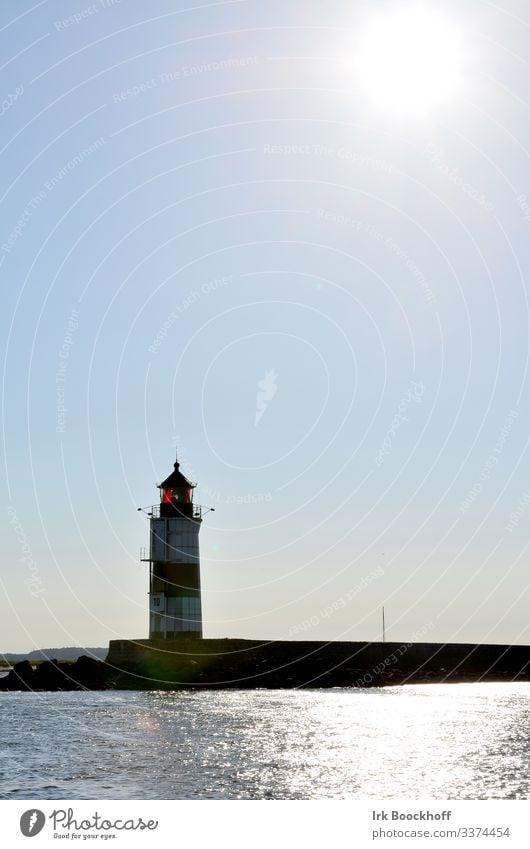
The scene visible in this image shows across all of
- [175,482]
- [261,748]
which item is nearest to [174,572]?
[175,482]

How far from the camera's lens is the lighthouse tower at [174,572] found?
75312mm

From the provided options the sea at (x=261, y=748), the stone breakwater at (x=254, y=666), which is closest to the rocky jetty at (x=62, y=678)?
the stone breakwater at (x=254, y=666)

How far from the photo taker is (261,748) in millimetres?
38625

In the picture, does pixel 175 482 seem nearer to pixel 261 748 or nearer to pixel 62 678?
pixel 62 678

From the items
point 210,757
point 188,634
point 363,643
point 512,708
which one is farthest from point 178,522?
point 210,757

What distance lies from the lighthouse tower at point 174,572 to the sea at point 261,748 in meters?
10.9

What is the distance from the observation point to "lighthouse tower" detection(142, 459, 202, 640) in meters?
75.3

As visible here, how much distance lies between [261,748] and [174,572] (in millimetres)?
37362

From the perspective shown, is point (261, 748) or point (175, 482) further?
point (175, 482)

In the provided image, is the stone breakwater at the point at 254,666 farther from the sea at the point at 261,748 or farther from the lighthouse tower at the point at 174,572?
the sea at the point at 261,748

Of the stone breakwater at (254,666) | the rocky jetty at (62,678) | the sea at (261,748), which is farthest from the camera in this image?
the rocky jetty at (62,678)

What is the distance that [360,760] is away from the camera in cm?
3656

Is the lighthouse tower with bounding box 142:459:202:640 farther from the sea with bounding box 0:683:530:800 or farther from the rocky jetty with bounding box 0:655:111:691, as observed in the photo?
the sea with bounding box 0:683:530:800

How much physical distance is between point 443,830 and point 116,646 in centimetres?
5821
